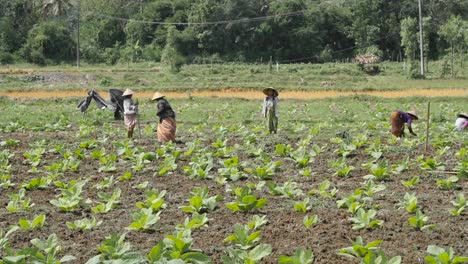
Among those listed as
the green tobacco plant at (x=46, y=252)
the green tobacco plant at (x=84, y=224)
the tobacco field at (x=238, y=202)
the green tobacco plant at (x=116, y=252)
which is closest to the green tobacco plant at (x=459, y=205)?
the tobacco field at (x=238, y=202)

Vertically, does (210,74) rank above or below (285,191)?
above

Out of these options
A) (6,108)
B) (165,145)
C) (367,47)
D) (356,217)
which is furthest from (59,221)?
(367,47)

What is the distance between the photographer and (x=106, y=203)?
27.3 ft

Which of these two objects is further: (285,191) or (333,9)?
(333,9)

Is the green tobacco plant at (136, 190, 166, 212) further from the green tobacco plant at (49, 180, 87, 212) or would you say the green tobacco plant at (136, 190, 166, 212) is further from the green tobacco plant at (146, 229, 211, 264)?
the green tobacco plant at (146, 229, 211, 264)

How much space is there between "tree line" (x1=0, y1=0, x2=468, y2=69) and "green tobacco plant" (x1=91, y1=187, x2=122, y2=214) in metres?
48.7

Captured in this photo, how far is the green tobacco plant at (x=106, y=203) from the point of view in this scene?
25.7 feet

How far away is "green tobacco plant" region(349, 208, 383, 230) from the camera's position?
674cm

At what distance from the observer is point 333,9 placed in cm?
6606

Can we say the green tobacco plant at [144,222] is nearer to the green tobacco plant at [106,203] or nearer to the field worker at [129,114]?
the green tobacco plant at [106,203]

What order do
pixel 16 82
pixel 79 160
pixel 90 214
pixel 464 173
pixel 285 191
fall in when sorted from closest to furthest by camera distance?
pixel 90 214 < pixel 285 191 < pixel 464 173 < pixel 79 160 < pixel 16 82

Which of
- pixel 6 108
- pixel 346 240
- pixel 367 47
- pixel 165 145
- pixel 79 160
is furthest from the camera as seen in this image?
pixel 367 47

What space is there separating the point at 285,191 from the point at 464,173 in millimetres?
3035

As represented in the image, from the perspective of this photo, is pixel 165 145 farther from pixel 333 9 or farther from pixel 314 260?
pixel 333 9
